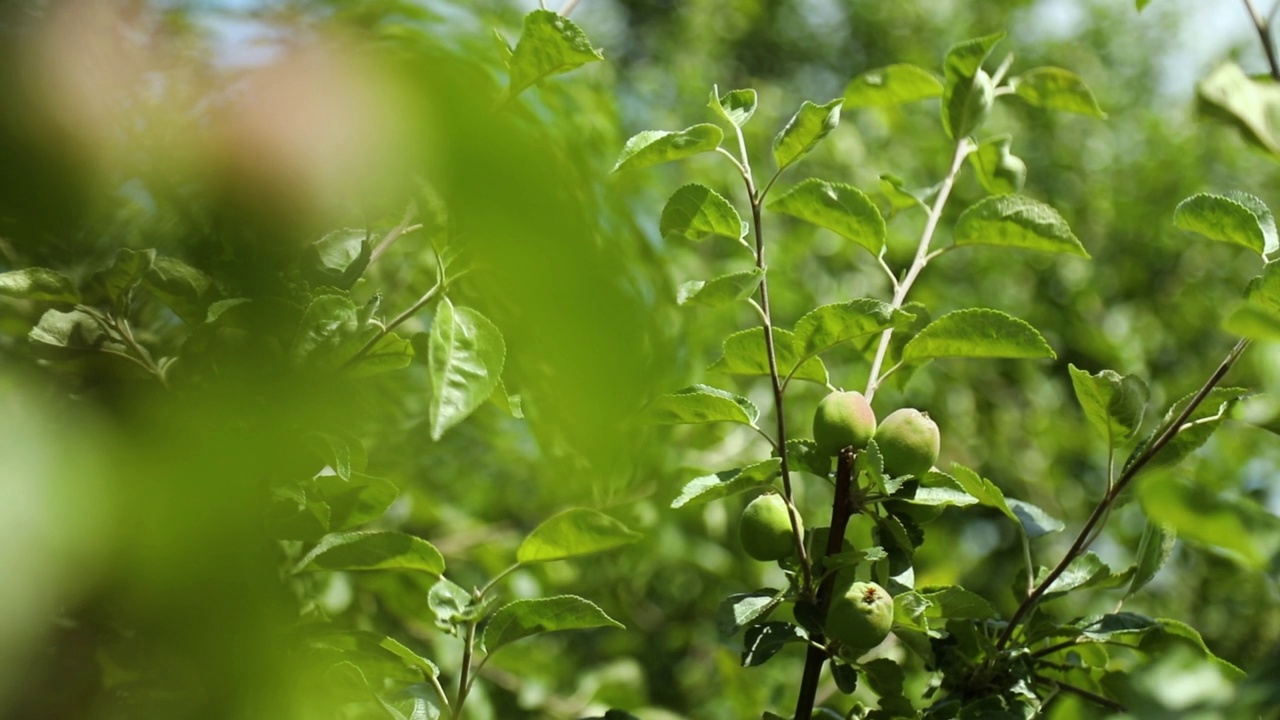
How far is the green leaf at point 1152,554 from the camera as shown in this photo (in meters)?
0.87

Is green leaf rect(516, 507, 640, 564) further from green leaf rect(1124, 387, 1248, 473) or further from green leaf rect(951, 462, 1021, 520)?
green leaf rect(1124, 387, 1248, 473)

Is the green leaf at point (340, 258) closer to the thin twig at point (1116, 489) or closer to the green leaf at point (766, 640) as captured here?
the green leaf at point (766, 640)

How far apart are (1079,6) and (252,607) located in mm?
6678

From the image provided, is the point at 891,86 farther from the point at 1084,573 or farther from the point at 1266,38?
the point at 1084,573

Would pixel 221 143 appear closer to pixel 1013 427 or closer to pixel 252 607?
pixel 252 607

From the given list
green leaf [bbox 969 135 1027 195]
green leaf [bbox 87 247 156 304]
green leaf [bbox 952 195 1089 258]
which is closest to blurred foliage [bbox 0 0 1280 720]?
green leaf [bbox 87 247 156 304]

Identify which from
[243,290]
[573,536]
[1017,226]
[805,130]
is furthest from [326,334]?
[1017,226]

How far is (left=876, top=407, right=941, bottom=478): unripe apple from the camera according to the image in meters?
0.82

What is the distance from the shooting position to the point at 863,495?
0.84 metres

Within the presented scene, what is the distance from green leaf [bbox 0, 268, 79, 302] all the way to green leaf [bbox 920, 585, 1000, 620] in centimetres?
61

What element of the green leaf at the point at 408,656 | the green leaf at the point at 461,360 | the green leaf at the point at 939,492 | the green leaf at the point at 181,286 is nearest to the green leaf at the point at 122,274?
the green leaf at the point at 181,286

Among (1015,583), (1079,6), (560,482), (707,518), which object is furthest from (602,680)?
(1079,6)

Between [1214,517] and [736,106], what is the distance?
56cm

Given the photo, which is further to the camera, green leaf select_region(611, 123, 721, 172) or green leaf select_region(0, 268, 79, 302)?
green leaf select_region(611, 123, 721, 172)
